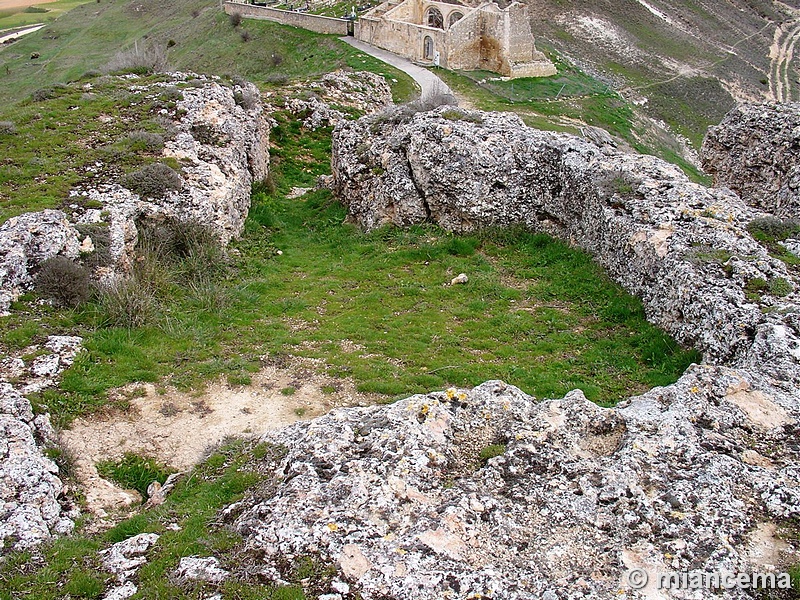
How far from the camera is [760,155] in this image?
18.3 meters

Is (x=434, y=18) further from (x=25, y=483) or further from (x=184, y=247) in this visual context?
(x=25, y=483)

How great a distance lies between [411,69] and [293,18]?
1937 centimetres

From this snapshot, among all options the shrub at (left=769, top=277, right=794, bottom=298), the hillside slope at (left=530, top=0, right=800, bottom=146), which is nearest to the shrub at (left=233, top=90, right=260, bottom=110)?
the shrub at (left=769, top=277, right=794, bottom=298)

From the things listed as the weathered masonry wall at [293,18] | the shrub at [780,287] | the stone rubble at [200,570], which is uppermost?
the weathered masonry wall at [293,18]

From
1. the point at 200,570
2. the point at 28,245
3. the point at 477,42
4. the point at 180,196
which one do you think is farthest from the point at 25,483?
the point at 477,42

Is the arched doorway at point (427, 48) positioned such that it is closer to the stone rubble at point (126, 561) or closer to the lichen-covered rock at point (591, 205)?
the lichen-covered rock at point (591, 205)

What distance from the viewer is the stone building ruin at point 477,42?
45.2m

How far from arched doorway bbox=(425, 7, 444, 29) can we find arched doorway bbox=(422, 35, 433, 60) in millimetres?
7887

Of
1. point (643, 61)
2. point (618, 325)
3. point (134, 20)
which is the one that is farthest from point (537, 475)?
point (134, 20)

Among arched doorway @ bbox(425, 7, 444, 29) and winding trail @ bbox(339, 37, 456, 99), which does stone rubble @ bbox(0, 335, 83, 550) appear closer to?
winding trail @ bbox(339, 37, 456, 99)

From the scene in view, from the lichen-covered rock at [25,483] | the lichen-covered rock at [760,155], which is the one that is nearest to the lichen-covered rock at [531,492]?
the lichen-covered rock at [25,483]

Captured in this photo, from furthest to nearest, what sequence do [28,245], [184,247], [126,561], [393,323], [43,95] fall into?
[43,95]
[184,247]
[393,323]
[28,245]
[126,561]

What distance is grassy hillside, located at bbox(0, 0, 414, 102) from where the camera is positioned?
47656 millimetres

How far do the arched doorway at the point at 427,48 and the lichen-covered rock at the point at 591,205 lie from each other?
28.9 meters
